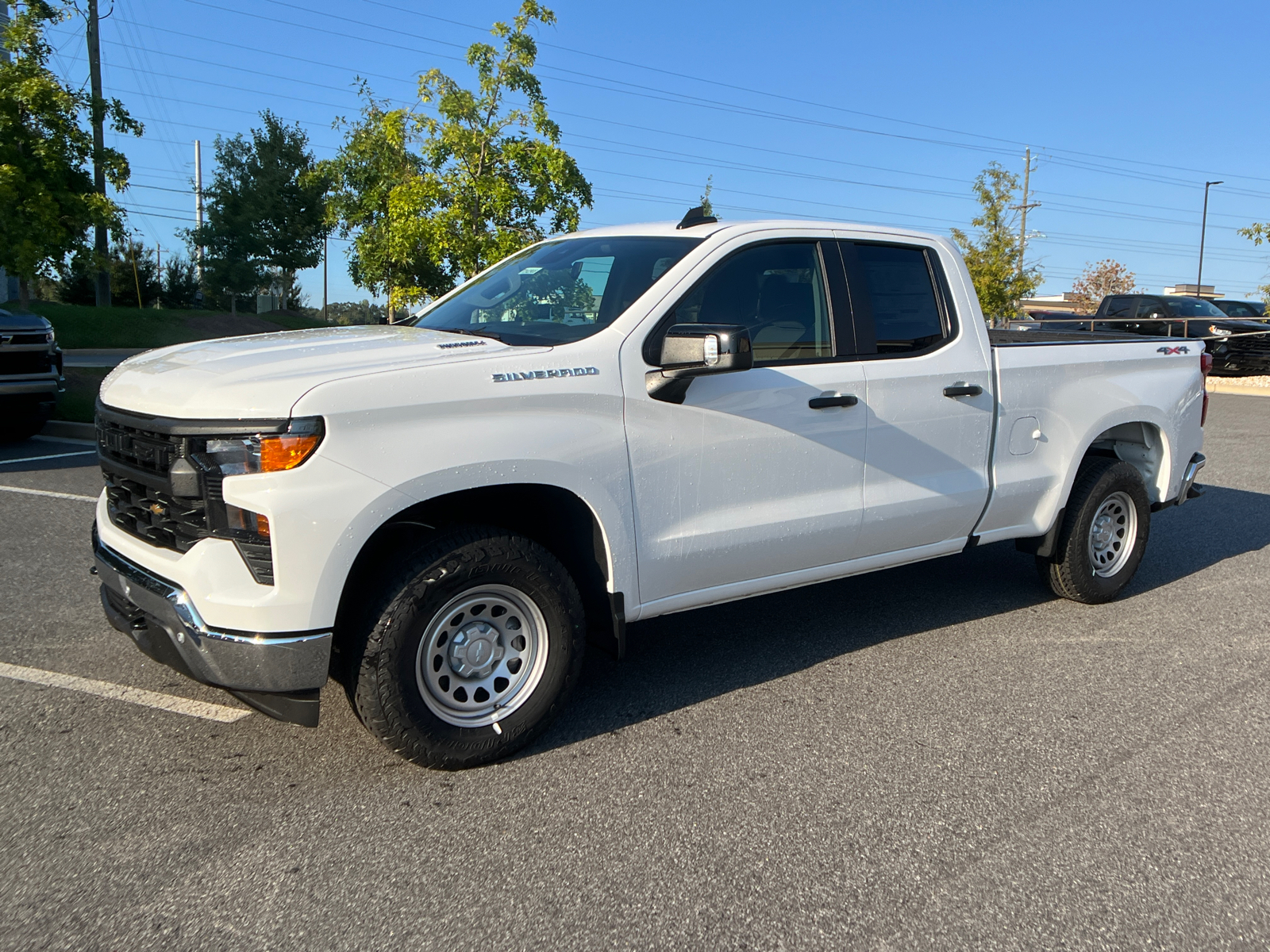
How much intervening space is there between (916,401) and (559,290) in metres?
1.68

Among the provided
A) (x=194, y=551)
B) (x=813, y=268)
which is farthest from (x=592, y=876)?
(x=813, y=268)

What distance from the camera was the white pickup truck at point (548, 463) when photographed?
3.22 meters

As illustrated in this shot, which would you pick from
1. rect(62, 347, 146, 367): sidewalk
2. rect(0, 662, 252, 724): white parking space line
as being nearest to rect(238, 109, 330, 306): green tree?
rect(62, 347, 146, 367): sidewalk

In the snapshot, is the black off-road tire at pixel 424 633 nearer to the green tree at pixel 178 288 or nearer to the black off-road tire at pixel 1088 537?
the black off-road tire at pixel 1088 537

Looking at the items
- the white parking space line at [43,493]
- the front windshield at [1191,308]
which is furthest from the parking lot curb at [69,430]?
the front windshield at [1191,308]

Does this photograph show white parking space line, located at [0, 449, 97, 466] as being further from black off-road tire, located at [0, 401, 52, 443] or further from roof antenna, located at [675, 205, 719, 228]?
roof antenna, located at [675, 205, 719, 228]

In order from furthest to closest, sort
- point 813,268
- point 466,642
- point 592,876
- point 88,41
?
point 88,41 < point 813,268 < point 466,642 < point 592,876

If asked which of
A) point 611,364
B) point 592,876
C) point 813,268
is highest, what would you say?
point 813,268

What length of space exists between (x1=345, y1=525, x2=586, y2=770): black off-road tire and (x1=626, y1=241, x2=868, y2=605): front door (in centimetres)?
38

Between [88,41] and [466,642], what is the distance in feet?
79.0

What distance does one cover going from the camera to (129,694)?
426 centimetres

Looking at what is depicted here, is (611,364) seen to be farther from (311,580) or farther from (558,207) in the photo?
(558,207)

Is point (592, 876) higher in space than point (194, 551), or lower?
lower

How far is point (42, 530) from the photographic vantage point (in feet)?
23.0
